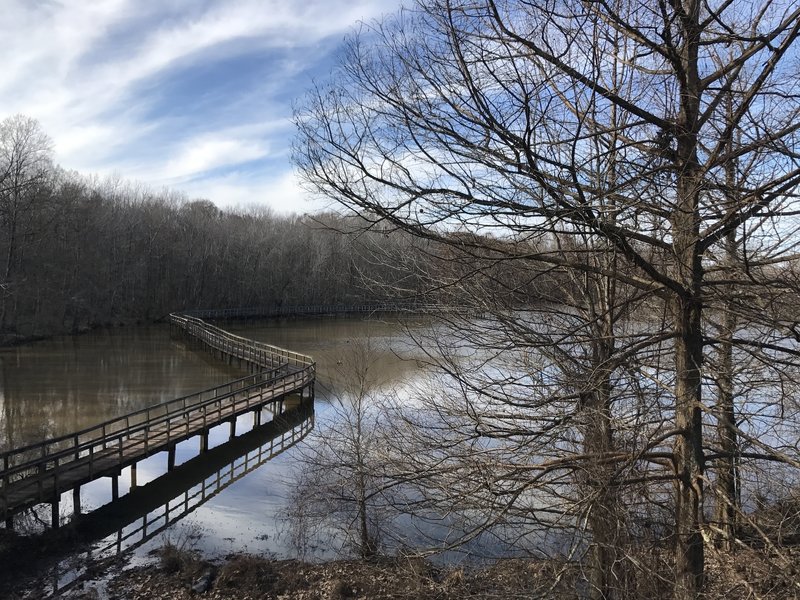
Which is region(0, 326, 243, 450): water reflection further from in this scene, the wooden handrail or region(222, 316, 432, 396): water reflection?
region(222, 316, 432, 396): water reflection

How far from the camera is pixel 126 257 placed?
200 feet

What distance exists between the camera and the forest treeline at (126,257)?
4272 cm

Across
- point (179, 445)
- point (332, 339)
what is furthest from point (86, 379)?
point (332, 339)

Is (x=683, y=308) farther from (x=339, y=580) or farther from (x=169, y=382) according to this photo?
(x=169, y=382)

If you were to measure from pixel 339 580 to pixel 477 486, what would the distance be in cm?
685

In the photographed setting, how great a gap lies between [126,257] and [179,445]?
48849mm

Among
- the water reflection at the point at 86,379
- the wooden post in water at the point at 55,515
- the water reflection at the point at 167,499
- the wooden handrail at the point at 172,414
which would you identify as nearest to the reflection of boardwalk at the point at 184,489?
the water reflection at the point at 167,499

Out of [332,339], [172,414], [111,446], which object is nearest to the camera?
[111,446]

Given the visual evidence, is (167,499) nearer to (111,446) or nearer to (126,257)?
(111,446)

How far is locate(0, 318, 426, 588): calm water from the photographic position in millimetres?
11812

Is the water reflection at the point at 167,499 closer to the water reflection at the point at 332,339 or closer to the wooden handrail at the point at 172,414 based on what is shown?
the wooden handrail at the point at 172,414

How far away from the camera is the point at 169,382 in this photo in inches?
1046

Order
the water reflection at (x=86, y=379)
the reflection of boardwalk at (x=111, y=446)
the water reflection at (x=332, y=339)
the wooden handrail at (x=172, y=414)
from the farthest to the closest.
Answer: the water reflection at (x=332, y=339) < the water reflection at (x=86, y=379) < the wooden handrail at (x=172, y=414) < the reflection of boardwalk at (x=111, y=446)

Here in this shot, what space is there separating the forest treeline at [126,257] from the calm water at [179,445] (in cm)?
664
